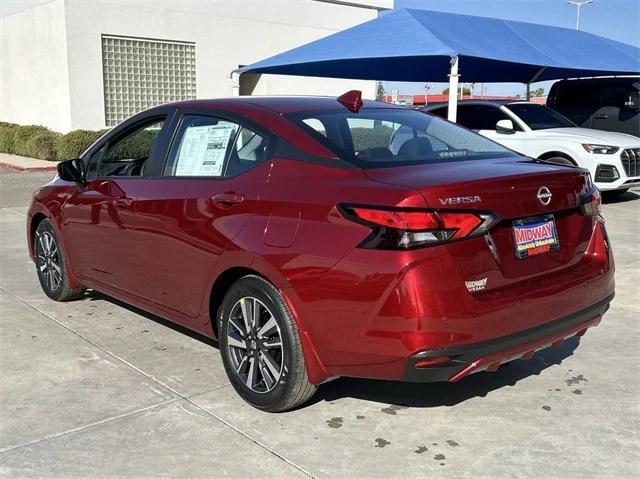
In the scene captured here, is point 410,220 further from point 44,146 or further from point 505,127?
point 44,146

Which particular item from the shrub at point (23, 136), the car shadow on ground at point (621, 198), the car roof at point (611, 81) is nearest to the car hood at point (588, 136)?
the car shadow on ground at point (621, 198)

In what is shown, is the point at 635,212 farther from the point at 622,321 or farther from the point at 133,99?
the point at 133,99

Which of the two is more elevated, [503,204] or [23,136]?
[23,136]

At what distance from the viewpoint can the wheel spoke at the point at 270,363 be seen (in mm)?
3430

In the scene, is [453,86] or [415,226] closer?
[415,226]

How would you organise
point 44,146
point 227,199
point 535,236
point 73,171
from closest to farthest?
point 535,236, point 227,199, point 73,171, point 44,146

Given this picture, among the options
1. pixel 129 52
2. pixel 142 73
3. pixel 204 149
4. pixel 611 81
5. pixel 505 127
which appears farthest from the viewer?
pixel 142 73

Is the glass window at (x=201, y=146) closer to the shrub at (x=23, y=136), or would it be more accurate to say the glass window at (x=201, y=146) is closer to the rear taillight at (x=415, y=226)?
the rear taillight at (x=415, y=226)

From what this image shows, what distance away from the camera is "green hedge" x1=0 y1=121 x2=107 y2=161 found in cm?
1644

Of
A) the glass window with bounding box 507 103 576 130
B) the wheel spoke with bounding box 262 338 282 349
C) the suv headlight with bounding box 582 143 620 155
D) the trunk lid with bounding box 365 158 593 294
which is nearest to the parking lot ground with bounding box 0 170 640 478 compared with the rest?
the wheel spoke with bounding box 262 338 282 349

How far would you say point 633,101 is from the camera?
44.5ft

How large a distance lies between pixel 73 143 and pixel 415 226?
15179 mm

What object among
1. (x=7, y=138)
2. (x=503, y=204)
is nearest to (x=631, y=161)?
(x=503, y=204)

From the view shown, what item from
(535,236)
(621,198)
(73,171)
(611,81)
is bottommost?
(621,198)
